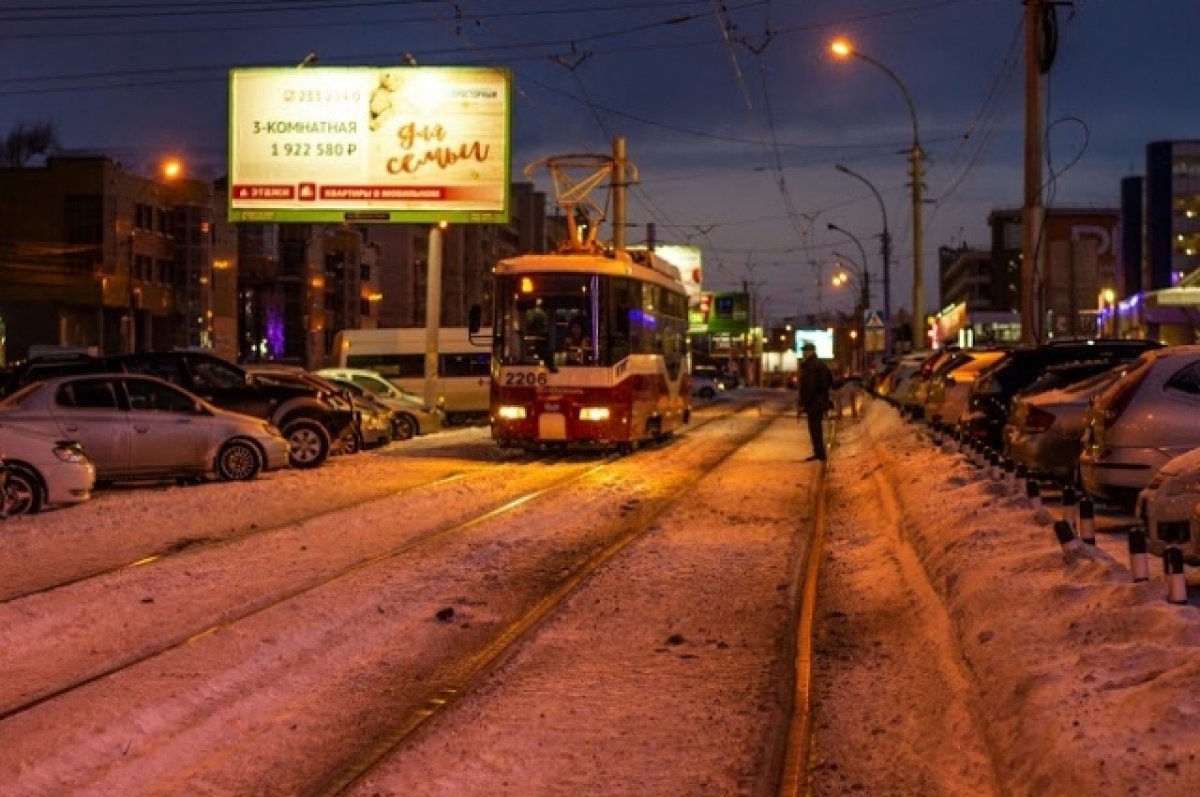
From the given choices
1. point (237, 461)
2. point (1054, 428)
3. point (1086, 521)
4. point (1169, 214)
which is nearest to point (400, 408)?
point (237, 461)

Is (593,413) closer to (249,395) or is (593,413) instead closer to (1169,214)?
(249,395)

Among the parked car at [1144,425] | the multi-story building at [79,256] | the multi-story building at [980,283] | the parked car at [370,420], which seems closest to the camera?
the parked car at [1144,425]

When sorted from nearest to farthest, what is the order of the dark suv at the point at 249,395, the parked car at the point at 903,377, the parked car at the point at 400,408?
the dark suv at the point at 249,395, the parked car at the point at 400,408, the parked car at the point at 903,377

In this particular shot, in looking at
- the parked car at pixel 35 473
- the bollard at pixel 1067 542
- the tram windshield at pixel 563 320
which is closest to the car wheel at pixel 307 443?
the tram windshield at pixel 563 320

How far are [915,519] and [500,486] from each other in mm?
6922

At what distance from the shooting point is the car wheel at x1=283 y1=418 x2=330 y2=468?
72.7 ft

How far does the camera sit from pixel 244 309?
8312 cm

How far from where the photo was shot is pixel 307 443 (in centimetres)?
2228

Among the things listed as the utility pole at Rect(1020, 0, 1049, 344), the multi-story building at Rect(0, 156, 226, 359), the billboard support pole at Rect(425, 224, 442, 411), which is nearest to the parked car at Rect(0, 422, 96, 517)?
the utility pole at Rect(1020, 0, 1049, 344)

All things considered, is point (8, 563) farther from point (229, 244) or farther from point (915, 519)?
point (229, 244)

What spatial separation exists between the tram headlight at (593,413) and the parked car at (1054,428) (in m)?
9.05

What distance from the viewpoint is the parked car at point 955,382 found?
24.5 metres

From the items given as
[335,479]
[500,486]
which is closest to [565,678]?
[500,486]

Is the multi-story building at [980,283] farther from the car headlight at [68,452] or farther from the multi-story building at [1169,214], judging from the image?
the car headlight at [68,452]
